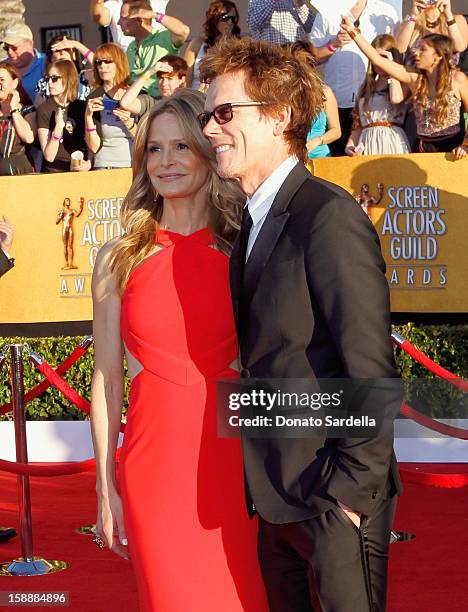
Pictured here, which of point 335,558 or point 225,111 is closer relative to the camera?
point 335,558

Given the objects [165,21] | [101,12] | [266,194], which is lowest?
[266,194]

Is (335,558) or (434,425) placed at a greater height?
(335,558)

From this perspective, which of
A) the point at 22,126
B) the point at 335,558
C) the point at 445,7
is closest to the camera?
the point at 335,558

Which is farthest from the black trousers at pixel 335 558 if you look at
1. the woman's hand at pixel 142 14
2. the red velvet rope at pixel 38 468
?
the woman's hand at pixel 142 14

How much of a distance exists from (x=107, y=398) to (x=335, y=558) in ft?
3.20

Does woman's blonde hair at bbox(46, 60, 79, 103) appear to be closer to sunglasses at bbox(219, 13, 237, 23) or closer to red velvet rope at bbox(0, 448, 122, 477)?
sunglasses at bbox(219, 13, 237, 23)

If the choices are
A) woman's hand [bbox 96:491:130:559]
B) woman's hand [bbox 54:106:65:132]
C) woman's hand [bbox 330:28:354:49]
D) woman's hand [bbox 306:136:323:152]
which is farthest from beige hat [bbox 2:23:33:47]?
woman's hand [bbox 96:491:130:559]

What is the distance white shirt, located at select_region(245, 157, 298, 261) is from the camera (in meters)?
2.36

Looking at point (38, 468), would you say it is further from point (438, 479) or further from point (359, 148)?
point (359, 148)

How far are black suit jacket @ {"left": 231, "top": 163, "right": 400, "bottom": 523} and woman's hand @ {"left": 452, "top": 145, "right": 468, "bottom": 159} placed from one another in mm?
5632

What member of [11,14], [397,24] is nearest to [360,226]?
[397,24]

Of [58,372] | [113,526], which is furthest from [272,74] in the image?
[58,372]

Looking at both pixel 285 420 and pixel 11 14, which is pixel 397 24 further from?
pixel 285 420

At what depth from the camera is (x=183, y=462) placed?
270cm
